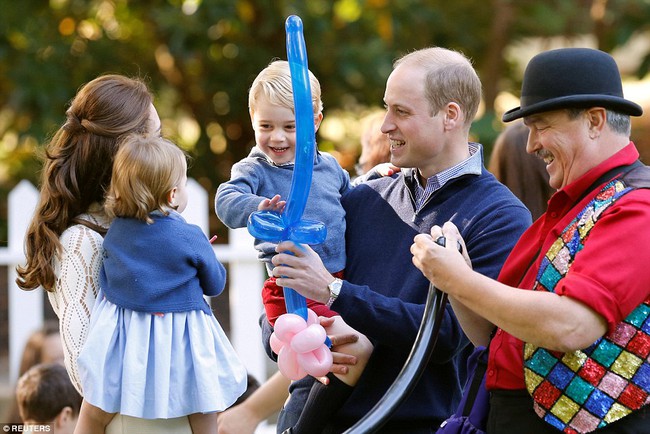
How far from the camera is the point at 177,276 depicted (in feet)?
8.83

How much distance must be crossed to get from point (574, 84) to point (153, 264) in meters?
1.18

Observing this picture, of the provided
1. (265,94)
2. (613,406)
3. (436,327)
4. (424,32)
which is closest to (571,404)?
(613,406)

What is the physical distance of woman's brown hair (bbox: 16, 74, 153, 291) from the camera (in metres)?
2.77

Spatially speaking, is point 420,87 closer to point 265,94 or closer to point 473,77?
point 473,77

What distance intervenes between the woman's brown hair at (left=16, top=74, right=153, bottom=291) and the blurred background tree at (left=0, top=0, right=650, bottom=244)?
3.44 metres

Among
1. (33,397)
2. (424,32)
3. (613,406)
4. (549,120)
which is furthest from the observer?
(424,32)

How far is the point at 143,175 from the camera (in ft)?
8.68

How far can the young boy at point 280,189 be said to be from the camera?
287 cm

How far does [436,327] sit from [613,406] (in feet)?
1.54

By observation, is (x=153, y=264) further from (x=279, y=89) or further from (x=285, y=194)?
(x=279, y=89)

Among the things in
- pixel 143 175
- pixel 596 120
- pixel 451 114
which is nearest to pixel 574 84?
pixel 596 120

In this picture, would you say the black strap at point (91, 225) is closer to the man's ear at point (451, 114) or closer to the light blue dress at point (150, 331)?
the light blue dress at point (150, 331)

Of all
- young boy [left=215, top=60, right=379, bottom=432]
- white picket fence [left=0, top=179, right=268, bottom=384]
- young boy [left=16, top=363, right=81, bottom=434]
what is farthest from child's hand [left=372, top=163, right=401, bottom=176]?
white picket fence [left=0, top=179, right=268, bottom=384]

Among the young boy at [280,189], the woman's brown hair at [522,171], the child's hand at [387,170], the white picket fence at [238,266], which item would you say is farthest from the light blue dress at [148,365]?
the white picket fence at [238,266]
